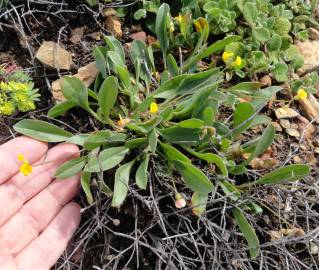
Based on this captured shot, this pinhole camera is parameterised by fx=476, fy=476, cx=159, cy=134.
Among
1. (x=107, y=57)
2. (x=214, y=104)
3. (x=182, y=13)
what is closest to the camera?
(x=214, y=104)

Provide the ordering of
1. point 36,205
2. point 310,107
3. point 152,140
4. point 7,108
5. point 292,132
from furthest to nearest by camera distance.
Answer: point 310,107 → point 292,132 → point 7,108 → point 36,205 → point 152,140

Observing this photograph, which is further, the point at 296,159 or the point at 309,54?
the point at 309,54

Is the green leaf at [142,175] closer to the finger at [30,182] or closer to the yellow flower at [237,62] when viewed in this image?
the finger at [30,182]

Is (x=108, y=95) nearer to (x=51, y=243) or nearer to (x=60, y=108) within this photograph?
(x=60, y=108)

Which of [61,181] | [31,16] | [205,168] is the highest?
→ [31,16]

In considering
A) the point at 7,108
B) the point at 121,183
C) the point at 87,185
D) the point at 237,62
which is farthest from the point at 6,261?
the point at 237,62

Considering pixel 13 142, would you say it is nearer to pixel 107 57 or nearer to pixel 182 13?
pixel 107 57

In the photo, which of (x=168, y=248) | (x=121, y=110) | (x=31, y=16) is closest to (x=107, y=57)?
(x=121, y=110)

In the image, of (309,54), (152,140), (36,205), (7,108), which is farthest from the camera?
(309,54)
